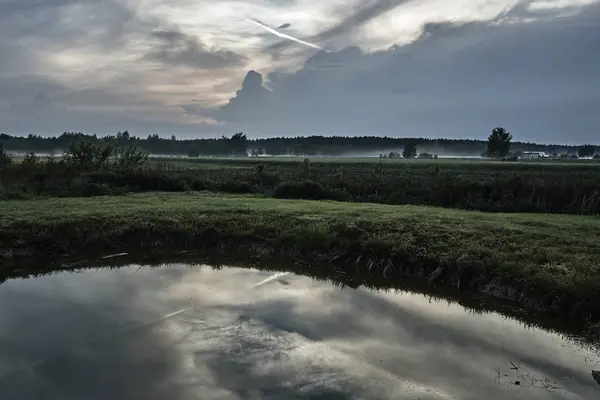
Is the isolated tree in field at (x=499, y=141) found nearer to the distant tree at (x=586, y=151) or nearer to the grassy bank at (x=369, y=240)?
the distant tree at (x=586, y=151)

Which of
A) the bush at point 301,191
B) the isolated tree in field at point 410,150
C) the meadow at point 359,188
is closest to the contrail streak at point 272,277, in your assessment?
the meadow at point 359,188

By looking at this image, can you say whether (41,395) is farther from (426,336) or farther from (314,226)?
(314,226)

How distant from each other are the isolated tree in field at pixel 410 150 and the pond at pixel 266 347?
16965cm

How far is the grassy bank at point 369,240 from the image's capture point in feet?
34.9

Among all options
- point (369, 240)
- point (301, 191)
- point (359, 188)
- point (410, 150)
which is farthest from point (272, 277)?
point (410, 150)

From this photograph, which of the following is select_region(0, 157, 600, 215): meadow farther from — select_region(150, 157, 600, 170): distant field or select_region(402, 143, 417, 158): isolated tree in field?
select_region(402, 143, 417, 158): isolated tree in field

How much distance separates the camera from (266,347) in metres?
7.99

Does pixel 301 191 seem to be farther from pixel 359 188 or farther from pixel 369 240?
pixel 369 240

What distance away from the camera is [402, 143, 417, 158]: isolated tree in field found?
175875 millimetres

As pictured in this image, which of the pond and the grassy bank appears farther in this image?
the grassy bank

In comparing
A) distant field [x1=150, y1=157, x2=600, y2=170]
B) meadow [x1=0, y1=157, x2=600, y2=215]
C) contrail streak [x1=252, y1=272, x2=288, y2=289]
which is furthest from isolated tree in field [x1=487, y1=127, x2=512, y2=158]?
contrail streak [x1=252, y1=272, x2=288, y2=289]

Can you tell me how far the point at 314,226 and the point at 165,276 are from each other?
4821 mm

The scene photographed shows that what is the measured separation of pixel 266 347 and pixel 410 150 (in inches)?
6848

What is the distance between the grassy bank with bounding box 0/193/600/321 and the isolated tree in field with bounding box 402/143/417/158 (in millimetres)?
162783
